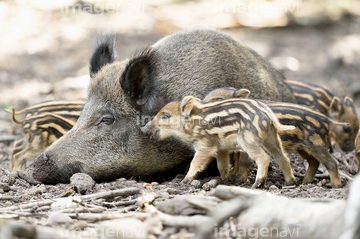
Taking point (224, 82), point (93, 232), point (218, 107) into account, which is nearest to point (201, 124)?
point (218, 107)

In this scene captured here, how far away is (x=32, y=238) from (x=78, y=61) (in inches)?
413

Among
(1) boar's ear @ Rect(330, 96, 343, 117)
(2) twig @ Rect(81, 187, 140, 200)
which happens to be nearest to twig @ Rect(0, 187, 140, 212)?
(2) twig @ Rect(81, 187, 140, 200)

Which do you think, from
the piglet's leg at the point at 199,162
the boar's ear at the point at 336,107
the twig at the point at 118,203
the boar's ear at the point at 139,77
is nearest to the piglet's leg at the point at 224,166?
the piglet's leg at the point at 199,162

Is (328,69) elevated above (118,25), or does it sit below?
below

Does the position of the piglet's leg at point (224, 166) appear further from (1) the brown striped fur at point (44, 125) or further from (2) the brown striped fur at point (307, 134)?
(1) the brown striped fur at point (44, 125)

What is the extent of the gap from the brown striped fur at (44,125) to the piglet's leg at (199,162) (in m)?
2.03

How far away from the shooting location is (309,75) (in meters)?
13.6

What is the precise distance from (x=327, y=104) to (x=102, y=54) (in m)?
2.94

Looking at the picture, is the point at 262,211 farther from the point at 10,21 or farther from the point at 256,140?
the point at 10,21

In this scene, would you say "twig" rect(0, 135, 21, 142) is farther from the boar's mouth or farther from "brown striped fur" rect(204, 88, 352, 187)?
"brown striped fur" rect(204, 88, 352, 187)

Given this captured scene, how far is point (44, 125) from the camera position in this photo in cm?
830

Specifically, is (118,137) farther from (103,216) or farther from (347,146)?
(347,146)

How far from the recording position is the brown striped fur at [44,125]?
827cm

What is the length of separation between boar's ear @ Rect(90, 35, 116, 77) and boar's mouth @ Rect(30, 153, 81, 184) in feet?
4.19
